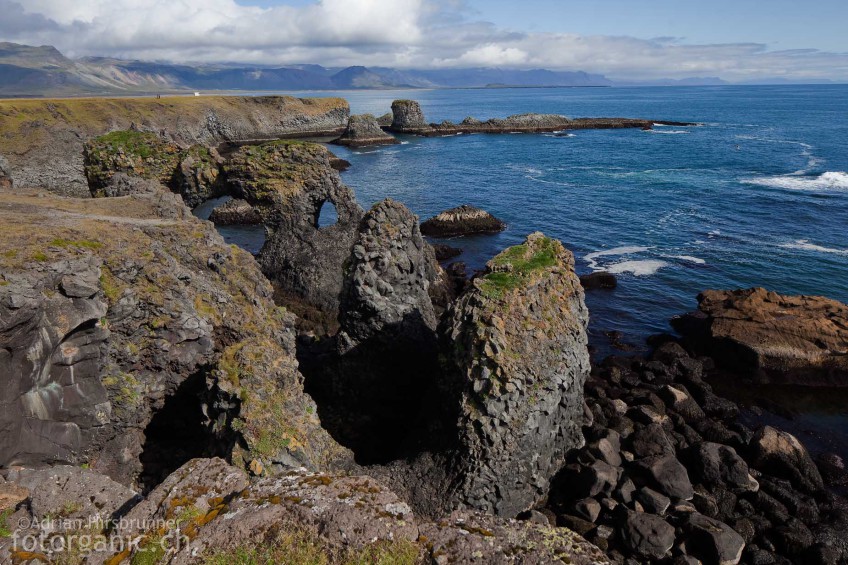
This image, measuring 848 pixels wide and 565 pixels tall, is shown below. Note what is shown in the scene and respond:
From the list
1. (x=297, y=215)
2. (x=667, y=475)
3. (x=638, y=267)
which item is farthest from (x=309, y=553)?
(x=638, y=267)

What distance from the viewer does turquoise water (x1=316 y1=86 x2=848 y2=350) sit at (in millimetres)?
41062

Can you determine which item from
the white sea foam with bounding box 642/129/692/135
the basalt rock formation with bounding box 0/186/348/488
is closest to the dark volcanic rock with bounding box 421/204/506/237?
the basalt rock formation with bounding box 0/186/348/488

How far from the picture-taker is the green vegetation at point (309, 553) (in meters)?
7.21

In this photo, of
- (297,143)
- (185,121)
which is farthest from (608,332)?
(185,121)

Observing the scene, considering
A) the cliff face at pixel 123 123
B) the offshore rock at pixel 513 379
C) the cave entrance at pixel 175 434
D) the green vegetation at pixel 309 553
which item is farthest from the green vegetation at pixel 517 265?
the cliff face at pixel 123 123

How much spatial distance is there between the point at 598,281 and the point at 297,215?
82.9 ft

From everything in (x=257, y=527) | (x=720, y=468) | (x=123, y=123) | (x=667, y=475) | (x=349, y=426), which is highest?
(x=123, y=123)

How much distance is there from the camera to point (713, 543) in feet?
53.2

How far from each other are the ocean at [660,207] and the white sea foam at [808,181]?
0.26 metres

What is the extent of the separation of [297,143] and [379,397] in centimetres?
2364

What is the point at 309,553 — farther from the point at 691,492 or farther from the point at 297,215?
the point at 297,215

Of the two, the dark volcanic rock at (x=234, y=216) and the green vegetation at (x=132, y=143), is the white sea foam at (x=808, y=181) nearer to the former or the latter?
the dark volcanic rock at (x=234, y=216)

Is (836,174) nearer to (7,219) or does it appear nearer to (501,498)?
(501,498)

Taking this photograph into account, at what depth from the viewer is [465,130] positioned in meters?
154
